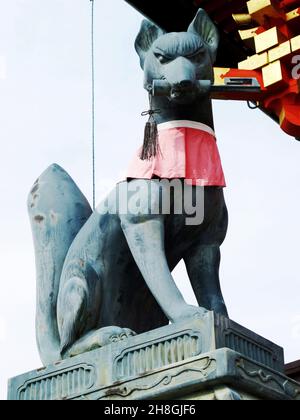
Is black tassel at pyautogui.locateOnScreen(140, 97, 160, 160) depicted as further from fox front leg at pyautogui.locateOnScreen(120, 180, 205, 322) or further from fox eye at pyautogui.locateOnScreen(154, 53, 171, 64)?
fox eye at pyautogui.locateOnScreen(154, 53, 171, 64)

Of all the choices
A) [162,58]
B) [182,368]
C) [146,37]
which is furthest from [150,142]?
[182,368]

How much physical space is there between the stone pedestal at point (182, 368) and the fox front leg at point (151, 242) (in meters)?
0.19

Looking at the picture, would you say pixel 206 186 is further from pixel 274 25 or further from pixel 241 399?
pixel 274 25

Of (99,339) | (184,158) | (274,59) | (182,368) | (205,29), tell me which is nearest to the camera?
(182,368)

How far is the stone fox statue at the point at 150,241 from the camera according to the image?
14.1 feet

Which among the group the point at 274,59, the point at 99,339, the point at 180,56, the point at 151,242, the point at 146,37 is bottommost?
the point at 99,339

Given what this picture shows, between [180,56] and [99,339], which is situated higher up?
[180,56]

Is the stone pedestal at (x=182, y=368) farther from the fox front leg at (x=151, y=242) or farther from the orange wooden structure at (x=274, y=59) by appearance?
the orange wooden structure at (x=274, y=59)

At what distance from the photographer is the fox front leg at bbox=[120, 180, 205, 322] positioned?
4133mm

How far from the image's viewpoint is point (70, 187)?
481cm

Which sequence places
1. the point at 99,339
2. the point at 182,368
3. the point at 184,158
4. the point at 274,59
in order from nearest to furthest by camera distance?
the point at 182,368, the point at 99,339, the point at 184,158, the point at 274,59

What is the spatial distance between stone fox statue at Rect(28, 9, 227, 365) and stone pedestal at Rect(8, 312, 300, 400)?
0.14 m

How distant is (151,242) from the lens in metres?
4.25

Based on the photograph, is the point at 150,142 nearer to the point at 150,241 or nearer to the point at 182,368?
the point at 150,241
